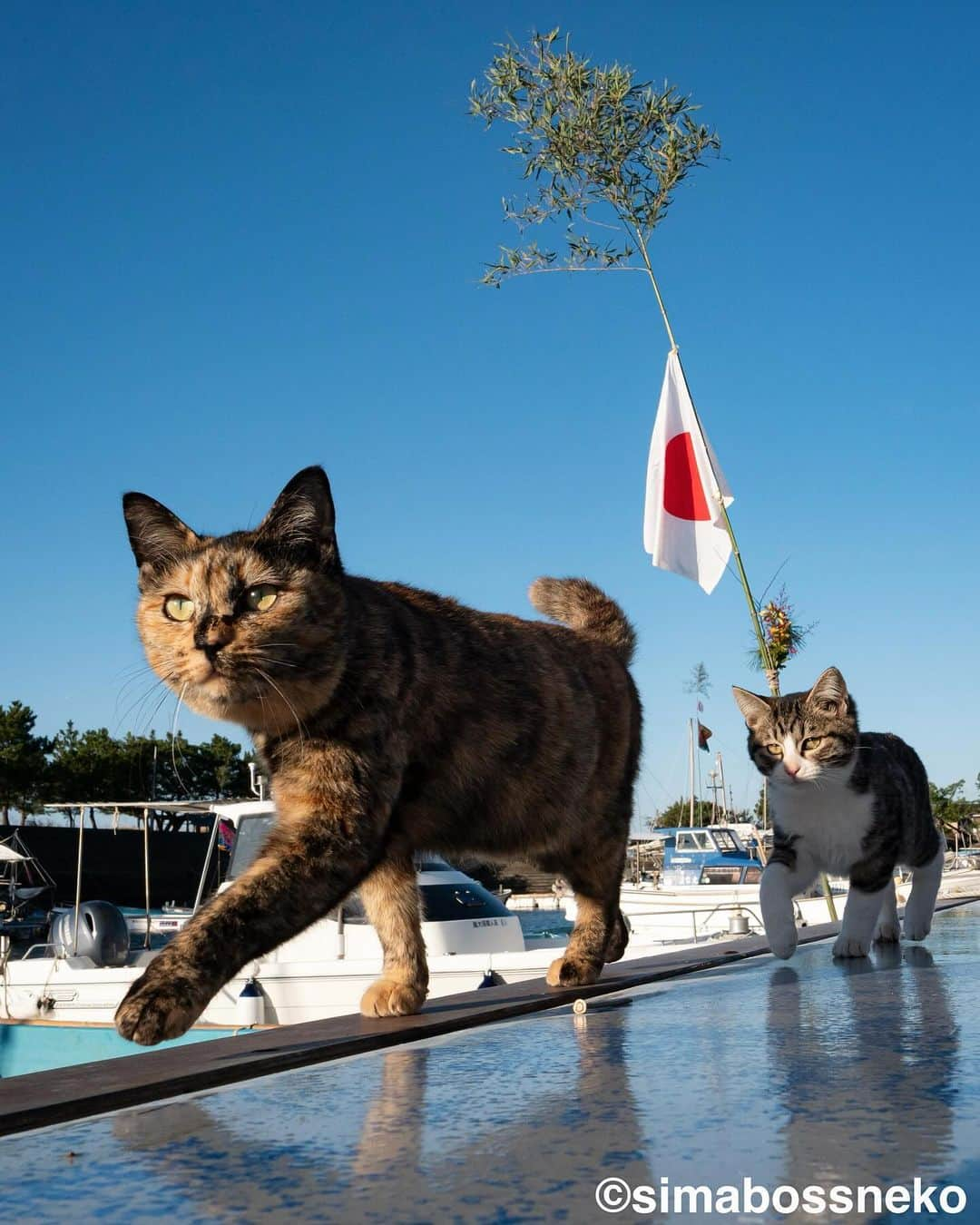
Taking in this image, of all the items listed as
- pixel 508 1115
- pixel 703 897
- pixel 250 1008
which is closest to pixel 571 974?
pixel 508 1115

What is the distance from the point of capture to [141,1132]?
1358 millimetres

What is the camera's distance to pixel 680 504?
12008 millimetres

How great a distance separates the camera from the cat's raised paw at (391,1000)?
10.6 feet

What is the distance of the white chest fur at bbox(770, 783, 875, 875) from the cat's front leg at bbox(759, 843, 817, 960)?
0.15 feet

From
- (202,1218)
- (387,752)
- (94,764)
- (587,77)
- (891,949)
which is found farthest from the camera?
(94,764)

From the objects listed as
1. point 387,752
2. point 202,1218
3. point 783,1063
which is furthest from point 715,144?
point 202,1218

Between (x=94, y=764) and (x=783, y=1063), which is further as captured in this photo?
(x=94, y=764)

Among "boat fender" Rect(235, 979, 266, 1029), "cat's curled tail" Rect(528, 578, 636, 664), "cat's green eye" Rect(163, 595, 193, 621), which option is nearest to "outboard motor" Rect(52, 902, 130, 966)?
"boat fender" Rect(235, 979, 266, 1029)

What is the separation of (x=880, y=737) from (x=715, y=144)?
689 centimetres

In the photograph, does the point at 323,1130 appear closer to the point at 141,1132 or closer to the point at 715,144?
the point at 141,1132

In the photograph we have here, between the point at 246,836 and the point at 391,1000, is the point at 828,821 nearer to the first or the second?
the point at 391,1000

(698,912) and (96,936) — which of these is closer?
(96,936)

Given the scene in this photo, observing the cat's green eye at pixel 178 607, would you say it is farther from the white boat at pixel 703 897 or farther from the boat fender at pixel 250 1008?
the boat fender at pixel 250 1008

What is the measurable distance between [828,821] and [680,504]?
824cm
